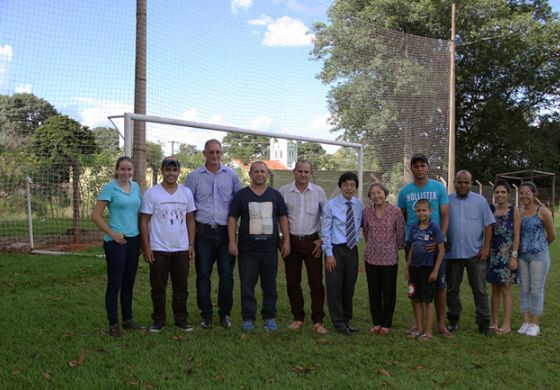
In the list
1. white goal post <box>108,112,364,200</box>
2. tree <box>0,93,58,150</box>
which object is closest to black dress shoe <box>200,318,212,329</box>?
white goal post <box>108,112,364,200</box>

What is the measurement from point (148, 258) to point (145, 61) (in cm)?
448

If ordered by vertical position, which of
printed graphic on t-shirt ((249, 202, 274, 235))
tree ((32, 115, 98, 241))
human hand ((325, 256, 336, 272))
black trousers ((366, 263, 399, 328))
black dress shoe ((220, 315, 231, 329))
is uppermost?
tree ((32, 115, 98, 241))

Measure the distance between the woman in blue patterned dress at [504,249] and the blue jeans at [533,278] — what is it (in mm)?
95

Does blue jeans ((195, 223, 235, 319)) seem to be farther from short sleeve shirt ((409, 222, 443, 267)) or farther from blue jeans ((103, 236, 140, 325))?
short sleeve shirt ((409, 222, 443, 267))

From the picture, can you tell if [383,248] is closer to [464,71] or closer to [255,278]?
[255,278]

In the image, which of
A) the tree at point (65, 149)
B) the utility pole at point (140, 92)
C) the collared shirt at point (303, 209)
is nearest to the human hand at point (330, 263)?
the collared shirt at point (303, 209)

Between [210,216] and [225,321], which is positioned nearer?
[210,216]

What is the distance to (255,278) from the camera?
4.81 meters

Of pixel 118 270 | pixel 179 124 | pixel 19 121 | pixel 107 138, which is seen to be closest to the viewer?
pixel 118 270

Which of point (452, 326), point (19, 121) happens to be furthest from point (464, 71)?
point (452, 326)

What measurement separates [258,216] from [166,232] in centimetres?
82

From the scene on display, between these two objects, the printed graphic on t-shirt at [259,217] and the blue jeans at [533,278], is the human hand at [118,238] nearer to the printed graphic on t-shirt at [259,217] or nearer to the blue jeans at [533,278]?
the printed graphic on t-shirt at [259,217]

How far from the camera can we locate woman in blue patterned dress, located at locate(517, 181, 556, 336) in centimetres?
476

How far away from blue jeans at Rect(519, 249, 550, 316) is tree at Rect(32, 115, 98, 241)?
7.46 meters
